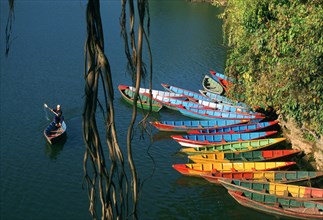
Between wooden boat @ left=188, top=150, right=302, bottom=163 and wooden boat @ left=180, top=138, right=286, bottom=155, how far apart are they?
0.37m

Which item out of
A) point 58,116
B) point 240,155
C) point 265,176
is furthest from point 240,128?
point 58,116

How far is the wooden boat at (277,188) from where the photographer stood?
1379 centimetres

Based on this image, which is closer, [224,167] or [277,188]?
[277,188]

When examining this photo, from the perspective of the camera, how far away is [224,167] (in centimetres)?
1598

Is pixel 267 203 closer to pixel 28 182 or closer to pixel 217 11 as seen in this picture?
pixel 28 182

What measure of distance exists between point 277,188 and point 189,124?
7.63 meters

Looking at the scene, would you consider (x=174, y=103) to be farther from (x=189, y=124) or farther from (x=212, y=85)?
(x=212, y=85)

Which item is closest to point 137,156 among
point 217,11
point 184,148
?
point 184,148

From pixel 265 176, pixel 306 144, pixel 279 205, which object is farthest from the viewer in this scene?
pixel 306 144

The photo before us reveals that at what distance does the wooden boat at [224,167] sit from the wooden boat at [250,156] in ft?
2.01

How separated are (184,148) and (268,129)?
4.75 meters

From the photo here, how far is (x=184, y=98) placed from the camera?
2450 centimetres

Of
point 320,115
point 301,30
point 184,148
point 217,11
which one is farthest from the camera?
point 217,11

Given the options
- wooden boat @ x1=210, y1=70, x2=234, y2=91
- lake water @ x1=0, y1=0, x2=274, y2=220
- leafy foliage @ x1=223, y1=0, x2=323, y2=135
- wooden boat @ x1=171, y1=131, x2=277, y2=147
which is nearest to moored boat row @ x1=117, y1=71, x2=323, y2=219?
wooden boat @ x1=171, y1=131, x2=277, y2=147
